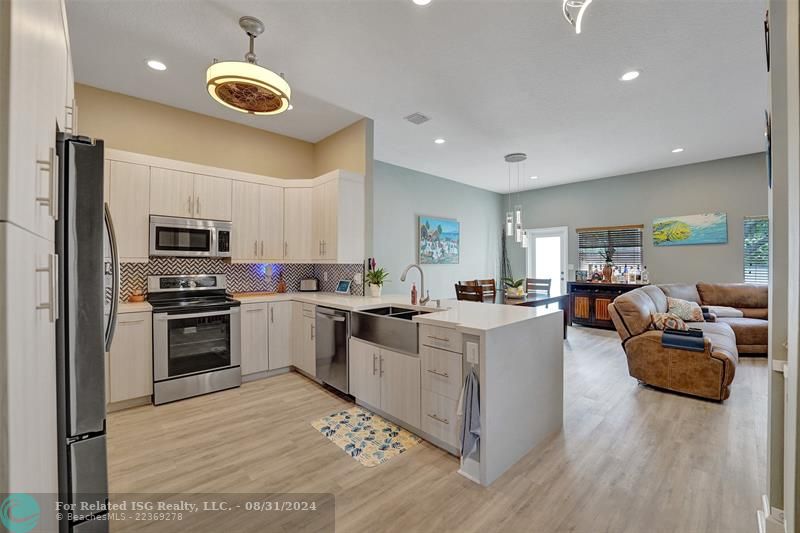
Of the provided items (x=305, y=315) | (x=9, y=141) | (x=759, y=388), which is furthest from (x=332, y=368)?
(x=759, y=388)

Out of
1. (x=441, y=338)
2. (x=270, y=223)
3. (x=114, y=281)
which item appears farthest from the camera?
(x=270, y=223)

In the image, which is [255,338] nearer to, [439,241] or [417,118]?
[417,118]

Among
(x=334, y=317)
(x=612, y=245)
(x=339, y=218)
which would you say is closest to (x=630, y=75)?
(x=339, y=218)

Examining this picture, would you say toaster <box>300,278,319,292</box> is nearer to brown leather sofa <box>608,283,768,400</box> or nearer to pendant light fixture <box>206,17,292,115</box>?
pendant light fixture <box>206,17,292,115</box>

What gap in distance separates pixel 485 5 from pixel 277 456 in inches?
133

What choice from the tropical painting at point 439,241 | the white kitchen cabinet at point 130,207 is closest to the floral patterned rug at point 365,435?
the white kitchen cabinet at point 130,207

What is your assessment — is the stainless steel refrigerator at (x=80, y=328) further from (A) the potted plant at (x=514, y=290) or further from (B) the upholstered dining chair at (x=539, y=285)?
(B) the upholstered dining chair at (x=539, y=285)

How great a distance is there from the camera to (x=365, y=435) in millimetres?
2566

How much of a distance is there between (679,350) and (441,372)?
2.71 meters

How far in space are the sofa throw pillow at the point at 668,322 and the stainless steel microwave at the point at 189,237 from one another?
15.8 feet

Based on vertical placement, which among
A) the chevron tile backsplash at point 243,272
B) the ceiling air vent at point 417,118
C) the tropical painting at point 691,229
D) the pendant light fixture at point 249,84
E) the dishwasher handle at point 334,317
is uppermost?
the ceiling air vent at point 417,118

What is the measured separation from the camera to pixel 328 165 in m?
4.62

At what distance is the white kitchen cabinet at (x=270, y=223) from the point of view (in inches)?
160

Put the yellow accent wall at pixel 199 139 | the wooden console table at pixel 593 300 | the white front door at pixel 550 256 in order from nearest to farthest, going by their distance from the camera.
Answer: the yellow accent wall at pixel 199 139
the wooden console table at pixel 593 300
the white front door at pixel 550 256
